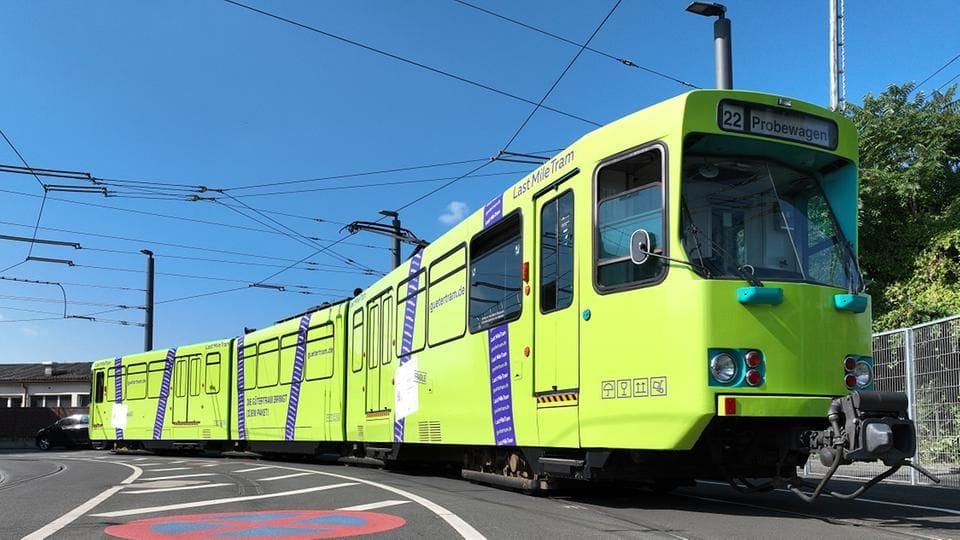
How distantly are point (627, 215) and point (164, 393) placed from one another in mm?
20316

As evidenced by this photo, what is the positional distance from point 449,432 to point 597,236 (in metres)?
3.97

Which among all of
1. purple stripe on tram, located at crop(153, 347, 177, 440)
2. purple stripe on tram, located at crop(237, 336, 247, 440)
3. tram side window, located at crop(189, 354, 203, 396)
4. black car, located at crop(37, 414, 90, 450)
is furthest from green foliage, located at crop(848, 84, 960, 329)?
black car, located at crop(37, 414, 90, 450)

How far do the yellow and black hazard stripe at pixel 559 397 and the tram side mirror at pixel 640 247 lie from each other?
151cm

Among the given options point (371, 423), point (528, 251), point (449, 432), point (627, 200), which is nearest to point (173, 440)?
point (371, 423)

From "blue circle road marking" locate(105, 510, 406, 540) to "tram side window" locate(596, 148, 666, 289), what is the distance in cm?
286

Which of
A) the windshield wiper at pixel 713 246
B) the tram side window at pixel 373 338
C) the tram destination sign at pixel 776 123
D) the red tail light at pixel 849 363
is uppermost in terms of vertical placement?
the tram destination sign at pixel 776 123

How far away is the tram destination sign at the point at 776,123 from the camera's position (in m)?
6.92

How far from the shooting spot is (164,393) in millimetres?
24047

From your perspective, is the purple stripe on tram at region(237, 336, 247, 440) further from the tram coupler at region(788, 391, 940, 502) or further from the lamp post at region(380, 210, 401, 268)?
the tram coupler at region(788, 391, 940, 502)

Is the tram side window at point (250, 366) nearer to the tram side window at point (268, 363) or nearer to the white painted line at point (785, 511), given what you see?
the tram side window at point (268, 363)

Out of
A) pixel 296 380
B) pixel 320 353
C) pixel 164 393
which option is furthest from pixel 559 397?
pixel 164 393

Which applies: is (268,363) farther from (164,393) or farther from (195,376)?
(164,393)

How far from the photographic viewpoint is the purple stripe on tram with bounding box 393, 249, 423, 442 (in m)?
11.9

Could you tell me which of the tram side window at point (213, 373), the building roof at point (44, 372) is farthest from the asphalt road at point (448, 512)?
the building roof at point (44, 372)
